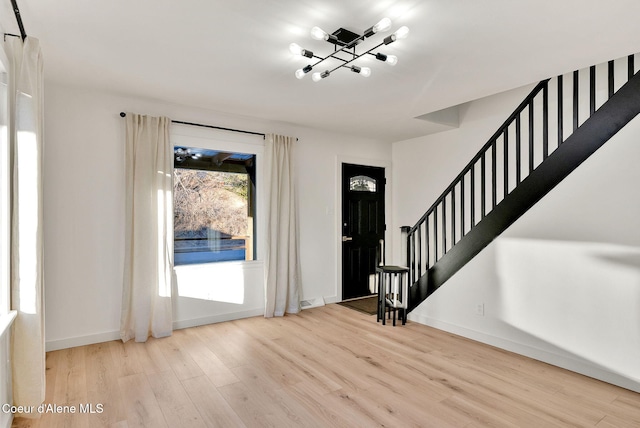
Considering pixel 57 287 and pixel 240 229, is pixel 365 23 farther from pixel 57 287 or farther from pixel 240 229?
pixel 57 287

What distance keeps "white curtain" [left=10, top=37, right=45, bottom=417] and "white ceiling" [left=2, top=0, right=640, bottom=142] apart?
0.30 m

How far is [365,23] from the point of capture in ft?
7.47

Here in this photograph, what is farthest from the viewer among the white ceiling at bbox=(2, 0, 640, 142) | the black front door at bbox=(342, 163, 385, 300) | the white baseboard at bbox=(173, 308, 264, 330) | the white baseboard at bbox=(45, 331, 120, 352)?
the black front door at bbox=(342, 163, 385, 300)

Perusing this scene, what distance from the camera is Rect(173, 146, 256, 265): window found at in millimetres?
4191

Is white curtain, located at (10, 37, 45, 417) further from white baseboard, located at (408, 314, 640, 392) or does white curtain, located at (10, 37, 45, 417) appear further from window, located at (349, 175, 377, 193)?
window, located at (349, 175, 377, 193)

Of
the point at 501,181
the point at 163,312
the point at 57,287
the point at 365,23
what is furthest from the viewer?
the point at 501,181

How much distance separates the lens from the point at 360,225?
5.63 meters

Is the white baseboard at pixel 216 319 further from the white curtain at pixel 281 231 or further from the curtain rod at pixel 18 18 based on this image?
the curtain rod at pixel 18 18

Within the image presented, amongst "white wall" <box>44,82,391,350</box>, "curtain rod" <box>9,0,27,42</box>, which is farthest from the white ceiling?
"white wall" <box>44,82,391,350</box>

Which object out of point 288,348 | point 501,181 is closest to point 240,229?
point 288,348

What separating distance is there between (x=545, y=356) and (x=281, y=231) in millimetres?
3142

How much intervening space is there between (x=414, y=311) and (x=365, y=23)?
3.46m

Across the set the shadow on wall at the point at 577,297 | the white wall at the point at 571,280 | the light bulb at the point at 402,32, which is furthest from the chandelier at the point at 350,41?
the shadow on wall at the point at 577,297

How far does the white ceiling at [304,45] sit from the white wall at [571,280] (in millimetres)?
1002
